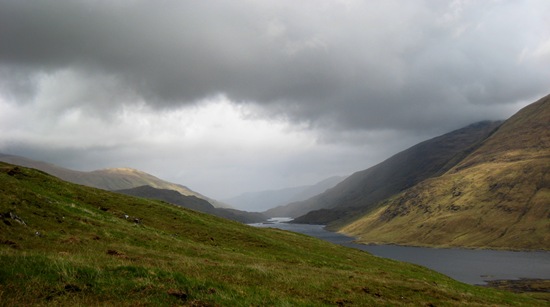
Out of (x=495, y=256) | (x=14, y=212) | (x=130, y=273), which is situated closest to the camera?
(x=130, y=273)

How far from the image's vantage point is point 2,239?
1938 cm

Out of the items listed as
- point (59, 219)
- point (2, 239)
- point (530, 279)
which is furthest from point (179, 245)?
point (530, 279)

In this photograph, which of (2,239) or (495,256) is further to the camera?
(495,256)

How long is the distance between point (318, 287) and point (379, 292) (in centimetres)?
597

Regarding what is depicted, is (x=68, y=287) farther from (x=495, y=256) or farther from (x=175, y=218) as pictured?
(x=495, y=256)

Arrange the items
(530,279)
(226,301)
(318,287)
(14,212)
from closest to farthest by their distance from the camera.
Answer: (226,301)
(318,287)
(14,212)
(530,279)

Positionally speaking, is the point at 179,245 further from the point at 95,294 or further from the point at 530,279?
the point at 530,279

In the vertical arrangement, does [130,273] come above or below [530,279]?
above

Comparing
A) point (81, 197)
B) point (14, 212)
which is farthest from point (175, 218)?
point (14, 212)

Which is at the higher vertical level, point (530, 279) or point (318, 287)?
point (318, 287)

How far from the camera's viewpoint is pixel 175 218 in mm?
51500

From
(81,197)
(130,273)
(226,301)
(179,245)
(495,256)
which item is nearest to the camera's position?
(226,301)

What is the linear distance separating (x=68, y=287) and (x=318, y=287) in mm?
14214

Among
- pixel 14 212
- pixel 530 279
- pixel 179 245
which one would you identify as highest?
pixel 14 212
